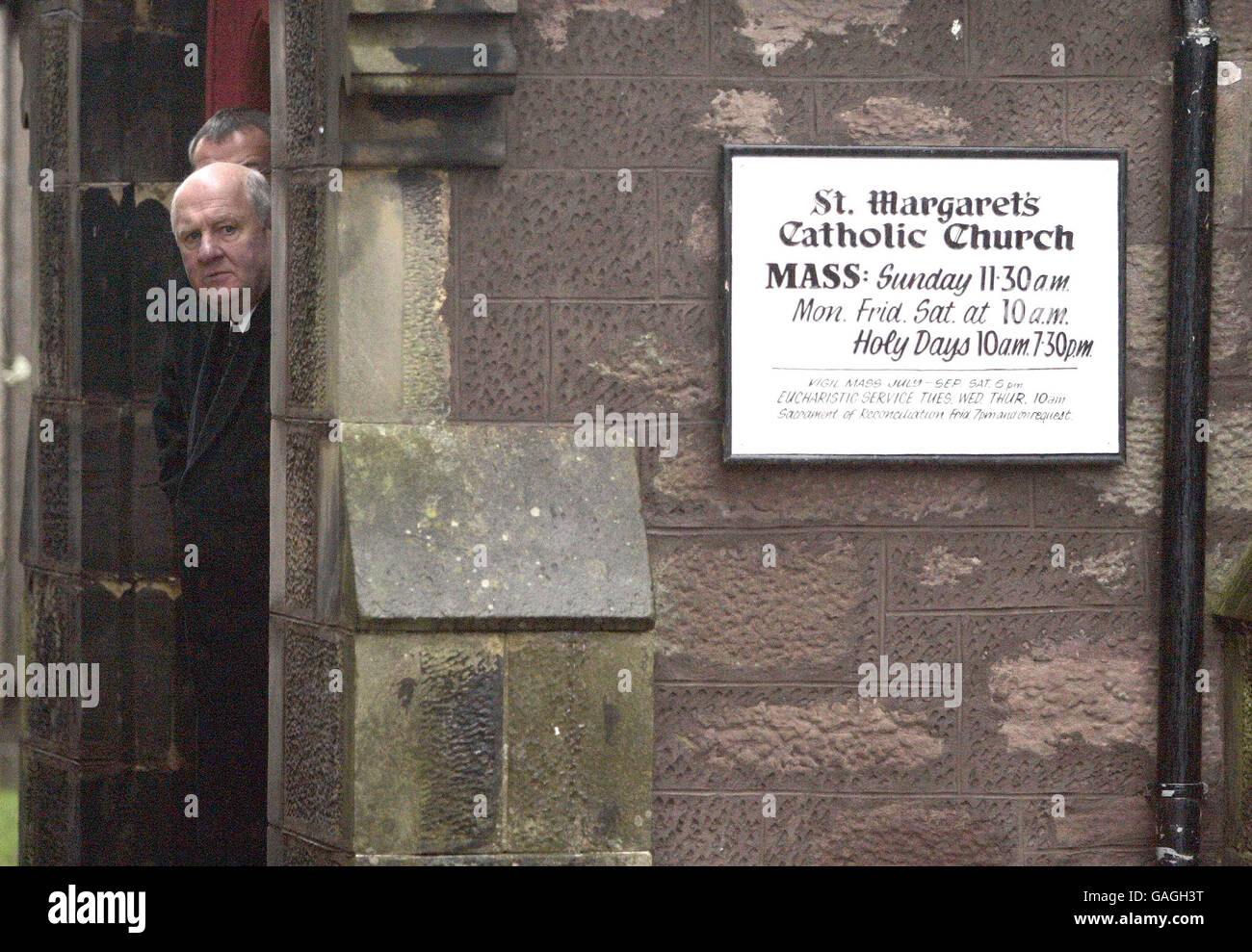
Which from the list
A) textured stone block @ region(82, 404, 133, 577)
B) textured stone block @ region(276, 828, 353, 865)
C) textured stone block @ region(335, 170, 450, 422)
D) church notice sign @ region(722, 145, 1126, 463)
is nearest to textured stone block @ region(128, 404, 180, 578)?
textured stone block @ region(82, 404, 133, 577)

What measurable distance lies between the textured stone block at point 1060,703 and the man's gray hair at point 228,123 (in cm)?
277

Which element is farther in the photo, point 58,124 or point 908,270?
point 58,124

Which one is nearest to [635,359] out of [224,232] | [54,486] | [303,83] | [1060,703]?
[303,83]

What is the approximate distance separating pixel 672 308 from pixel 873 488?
0.68 metres

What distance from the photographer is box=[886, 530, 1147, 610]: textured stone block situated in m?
5.12

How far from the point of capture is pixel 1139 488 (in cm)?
517

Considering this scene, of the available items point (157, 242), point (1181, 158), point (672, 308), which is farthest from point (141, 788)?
point (1181, 158)

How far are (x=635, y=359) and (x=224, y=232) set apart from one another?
6.31ft

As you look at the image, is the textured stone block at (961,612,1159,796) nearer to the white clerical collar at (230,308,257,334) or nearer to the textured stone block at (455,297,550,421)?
the textured stone block at (455,297,550,421)

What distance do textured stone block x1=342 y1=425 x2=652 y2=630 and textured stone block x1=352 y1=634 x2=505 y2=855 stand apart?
0.10 meters

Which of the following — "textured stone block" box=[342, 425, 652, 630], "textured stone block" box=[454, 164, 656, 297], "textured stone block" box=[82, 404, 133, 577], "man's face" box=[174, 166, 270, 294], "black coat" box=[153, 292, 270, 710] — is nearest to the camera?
"textured stone block" box=[342, 425, 652, 630]

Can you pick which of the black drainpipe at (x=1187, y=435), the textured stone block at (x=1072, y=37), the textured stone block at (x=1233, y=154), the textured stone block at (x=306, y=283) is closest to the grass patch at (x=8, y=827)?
the textured stone block at (x=306, y=283)
